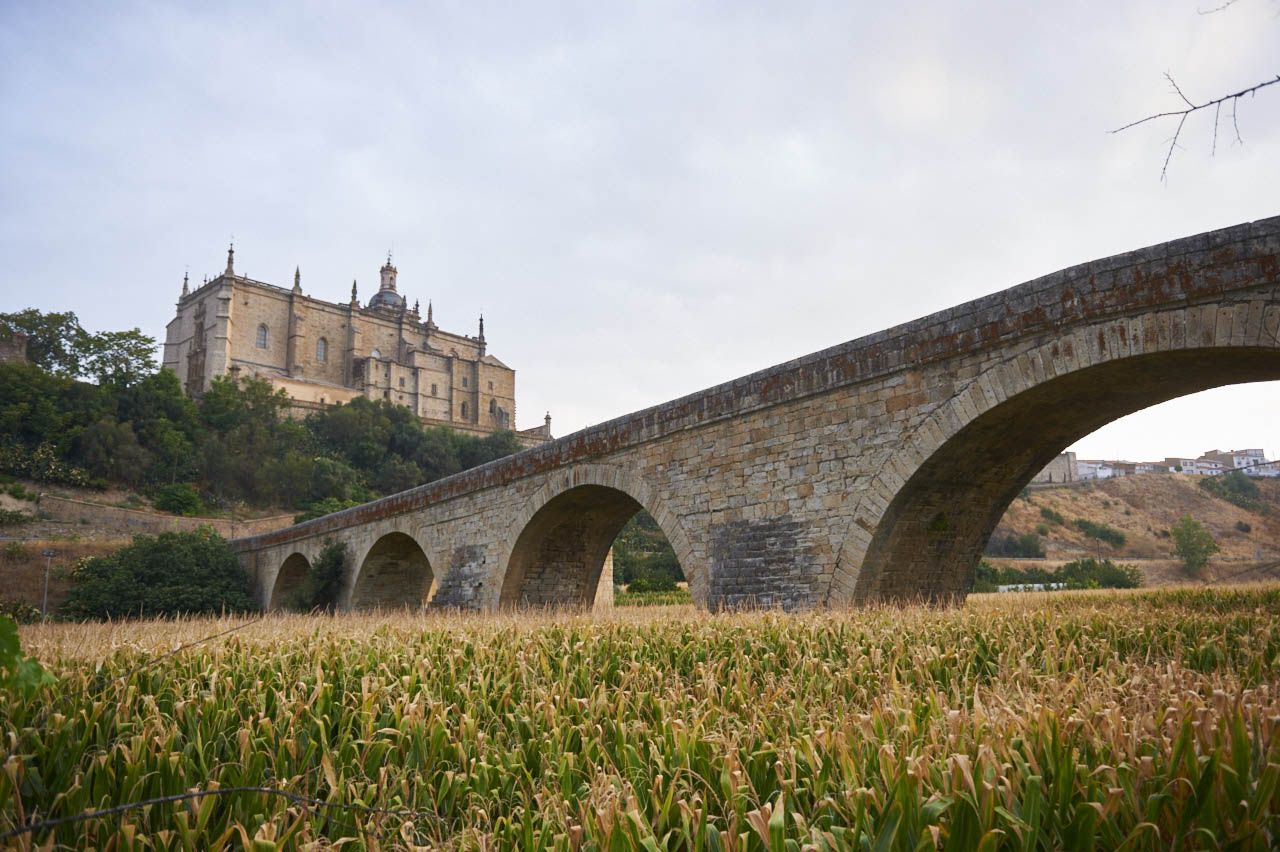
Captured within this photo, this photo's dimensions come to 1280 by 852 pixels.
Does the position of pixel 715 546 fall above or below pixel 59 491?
below

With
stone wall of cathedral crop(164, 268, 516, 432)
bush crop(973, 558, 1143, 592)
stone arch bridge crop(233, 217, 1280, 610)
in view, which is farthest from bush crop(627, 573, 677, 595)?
stone wall of cathedral crop(164, 268, 516, 432)

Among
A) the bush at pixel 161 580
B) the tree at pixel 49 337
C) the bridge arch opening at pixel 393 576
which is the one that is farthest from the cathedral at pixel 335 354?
the bridge arch opening at pixel 393 576

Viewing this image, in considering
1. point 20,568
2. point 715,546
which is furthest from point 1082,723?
point 20,568

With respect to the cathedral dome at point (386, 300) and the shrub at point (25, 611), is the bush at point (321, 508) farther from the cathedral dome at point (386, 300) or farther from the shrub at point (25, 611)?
the cathedral dome at point (386, 300)

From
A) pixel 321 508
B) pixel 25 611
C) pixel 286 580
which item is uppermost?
pixel 321 508

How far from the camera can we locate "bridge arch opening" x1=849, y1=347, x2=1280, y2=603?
783 centimetres

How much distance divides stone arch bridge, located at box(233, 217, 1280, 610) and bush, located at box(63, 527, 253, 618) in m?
20.5

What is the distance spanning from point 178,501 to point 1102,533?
54.6 meters

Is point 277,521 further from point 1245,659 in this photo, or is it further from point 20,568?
point 1245,659

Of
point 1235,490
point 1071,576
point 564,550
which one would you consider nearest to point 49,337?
point 564,550

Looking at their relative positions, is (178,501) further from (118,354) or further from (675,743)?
(675,743)

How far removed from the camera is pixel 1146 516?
58.2m

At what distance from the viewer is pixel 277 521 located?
45156mm

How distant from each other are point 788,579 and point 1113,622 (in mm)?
4436
